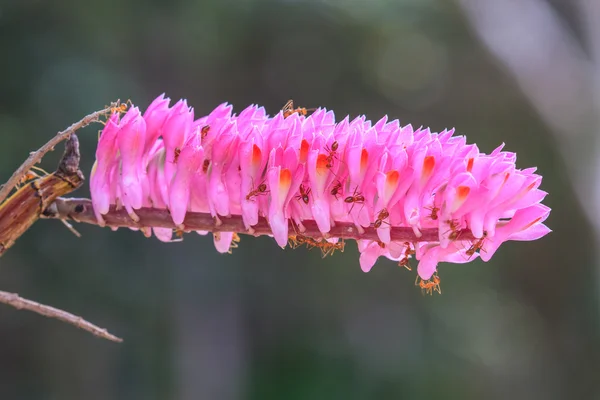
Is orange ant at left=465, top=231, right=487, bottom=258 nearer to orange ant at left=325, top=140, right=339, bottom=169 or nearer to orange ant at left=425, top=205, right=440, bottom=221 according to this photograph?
orange ant at left=425, top=205, right=440, bottom=221

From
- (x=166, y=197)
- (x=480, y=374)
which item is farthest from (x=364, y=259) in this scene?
(x=480, y=374)

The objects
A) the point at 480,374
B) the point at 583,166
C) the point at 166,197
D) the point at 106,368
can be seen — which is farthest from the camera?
the point at 480,374

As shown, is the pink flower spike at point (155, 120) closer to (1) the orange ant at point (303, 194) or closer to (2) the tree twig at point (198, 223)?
(2) the tree twig at point (198, 223)

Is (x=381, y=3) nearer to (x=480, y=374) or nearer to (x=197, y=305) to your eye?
(x=197, y=305)

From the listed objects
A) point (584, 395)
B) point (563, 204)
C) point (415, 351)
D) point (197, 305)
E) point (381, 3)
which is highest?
point (381, 3)

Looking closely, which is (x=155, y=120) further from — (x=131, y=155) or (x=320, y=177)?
(x=320, y=177)

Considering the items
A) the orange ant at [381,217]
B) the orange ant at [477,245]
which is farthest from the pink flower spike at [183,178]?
the orange ant at [477,245]

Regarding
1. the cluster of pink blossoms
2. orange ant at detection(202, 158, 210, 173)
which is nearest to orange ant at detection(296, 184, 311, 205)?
the cluster of pink blossoms
